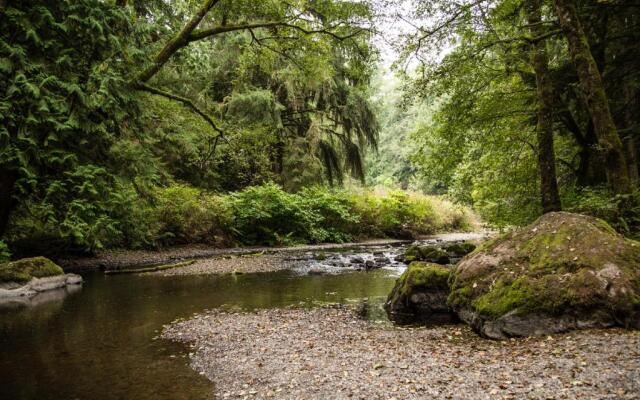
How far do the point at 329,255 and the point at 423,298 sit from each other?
38.2 feet

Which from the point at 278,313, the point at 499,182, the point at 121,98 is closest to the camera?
the point at 278,313

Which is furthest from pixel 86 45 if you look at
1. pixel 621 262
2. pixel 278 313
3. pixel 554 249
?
pixel 621 262

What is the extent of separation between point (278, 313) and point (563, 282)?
212 inches

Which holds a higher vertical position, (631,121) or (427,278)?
(631,121)

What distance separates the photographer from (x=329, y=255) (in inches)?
794

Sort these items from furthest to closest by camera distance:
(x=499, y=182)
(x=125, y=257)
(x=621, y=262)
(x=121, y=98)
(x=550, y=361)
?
(x=125, y=257) → (x=499, y=182) → (x=121, y=98) → (x=621, y=262) → (x=550, y=361)

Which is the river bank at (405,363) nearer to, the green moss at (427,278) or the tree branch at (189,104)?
the green moss at (427,278)

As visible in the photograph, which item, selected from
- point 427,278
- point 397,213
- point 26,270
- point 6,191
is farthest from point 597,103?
point 397,213

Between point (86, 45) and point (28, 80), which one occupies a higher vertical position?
point (86, 45)

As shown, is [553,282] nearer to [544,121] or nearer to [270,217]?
[544,121]

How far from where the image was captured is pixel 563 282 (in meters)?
6.45

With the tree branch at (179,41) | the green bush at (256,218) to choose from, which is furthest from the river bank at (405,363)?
the tree branch at (179,41)

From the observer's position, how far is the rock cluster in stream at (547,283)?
6.11m

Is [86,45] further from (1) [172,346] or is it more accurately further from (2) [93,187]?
(1) [172,346]
